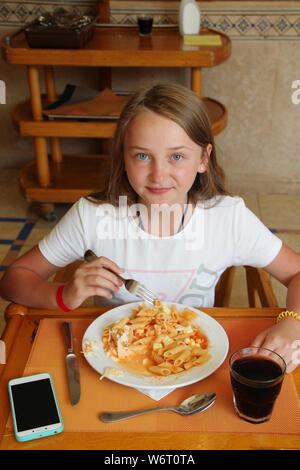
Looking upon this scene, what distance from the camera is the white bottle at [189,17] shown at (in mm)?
2414

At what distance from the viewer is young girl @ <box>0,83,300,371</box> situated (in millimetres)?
1080

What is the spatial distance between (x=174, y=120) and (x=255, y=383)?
578mm

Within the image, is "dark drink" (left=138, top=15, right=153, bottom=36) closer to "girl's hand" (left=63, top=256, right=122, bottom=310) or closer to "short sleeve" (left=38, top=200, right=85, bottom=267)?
"short sleeve" (left=38, top=200, right=85, bottom=267)

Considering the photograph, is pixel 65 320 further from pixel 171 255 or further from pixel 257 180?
pixel 257 180

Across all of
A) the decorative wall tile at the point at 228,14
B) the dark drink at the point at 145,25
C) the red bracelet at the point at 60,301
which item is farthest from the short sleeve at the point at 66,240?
the decorative wall tile at the point at 228,14

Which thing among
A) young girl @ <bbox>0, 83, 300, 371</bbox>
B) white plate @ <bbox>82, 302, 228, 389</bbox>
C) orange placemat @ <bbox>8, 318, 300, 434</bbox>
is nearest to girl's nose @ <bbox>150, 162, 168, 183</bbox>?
young girl @ <bbox>0, 83, 300, 371</bbox>

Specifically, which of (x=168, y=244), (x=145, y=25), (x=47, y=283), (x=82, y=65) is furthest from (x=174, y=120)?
(x=145, y=25)

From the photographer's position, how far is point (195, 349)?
0.90m

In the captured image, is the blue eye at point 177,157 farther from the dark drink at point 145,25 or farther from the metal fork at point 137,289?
the dark drink at point 145,25

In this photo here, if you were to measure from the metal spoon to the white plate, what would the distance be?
3 cm

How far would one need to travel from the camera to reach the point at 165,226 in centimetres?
122

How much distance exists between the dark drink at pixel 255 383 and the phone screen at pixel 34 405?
0.28 metres
